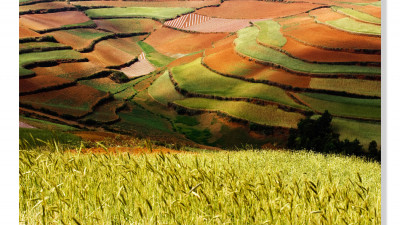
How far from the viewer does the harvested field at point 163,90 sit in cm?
1261

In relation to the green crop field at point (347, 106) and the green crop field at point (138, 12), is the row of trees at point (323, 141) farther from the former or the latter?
the green crop field at point (138, 12)

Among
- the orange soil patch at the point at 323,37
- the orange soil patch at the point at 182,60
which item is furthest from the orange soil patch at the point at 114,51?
the orange soil patch at the point at 323,37

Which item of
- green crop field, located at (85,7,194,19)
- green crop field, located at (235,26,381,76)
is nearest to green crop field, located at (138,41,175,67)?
green crop field, located at (85,7,194,19)

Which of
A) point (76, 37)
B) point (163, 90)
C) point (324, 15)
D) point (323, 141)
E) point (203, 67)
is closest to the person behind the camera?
point (323, 141)

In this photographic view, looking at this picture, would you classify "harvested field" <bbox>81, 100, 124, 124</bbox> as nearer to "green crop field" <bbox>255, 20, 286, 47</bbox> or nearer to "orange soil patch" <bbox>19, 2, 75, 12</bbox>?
"orange soil patch" <bbox>19, 2, 75, 12</bbox>

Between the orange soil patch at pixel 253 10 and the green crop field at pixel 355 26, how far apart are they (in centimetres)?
105

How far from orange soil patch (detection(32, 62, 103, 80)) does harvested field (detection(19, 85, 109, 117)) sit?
0.59 meters

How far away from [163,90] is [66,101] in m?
2.60

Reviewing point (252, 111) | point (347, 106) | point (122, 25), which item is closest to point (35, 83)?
point (122, 25)

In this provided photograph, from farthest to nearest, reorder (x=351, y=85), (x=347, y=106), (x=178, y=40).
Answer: (x=178, y=40) → (x=351, y=85) → (x=347, y=106)

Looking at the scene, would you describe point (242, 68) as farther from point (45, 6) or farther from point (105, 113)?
point (45, 6)

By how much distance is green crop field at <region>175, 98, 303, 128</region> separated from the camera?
38.9ft

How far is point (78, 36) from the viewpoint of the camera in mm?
13766
